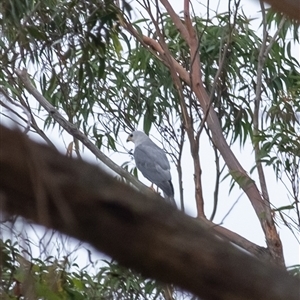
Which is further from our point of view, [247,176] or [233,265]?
[247,176]

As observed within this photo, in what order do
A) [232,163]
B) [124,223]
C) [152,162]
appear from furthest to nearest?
[152,162], [232,163], [124,223]

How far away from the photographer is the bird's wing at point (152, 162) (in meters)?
4.48

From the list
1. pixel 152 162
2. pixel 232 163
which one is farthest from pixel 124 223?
pixel 152 162

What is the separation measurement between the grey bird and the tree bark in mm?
3646

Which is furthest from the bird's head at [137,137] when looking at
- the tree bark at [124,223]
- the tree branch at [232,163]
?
the tree bark at [124,223]

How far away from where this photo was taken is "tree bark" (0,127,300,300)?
618mm

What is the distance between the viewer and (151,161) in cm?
455

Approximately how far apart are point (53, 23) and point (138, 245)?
6.75ft

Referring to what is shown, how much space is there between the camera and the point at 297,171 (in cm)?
313

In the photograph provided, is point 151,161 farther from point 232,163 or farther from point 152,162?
point 232,163

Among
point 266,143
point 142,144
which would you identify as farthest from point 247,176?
point 142,144

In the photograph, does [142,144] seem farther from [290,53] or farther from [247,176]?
[247,176]

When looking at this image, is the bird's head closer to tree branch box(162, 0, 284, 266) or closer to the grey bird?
the grey bird

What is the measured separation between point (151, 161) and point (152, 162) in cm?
2
